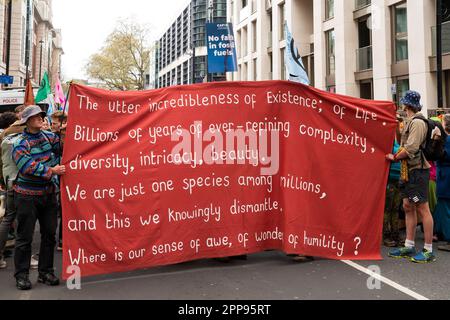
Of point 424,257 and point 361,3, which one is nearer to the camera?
point 424,257

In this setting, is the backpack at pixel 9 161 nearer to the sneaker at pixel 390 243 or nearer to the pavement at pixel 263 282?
the pavement at pixel 263 282

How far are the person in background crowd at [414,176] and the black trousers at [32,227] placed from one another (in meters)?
4.18

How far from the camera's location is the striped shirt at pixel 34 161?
4.64 m

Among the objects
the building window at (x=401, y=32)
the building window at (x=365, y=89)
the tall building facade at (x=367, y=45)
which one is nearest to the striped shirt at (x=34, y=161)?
the tall building facade at (x=367, y=45)

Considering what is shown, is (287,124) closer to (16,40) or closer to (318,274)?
(318,274)

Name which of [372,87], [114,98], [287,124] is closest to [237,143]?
[287,124]

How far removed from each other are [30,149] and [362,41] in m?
23.4

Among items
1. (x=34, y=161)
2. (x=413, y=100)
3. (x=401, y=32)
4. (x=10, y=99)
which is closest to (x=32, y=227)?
(x=34, y=161)

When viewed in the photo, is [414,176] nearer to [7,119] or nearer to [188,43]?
[7,119]

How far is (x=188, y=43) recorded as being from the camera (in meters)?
86.8

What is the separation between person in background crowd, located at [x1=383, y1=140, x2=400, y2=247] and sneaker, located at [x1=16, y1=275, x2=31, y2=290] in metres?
5.02

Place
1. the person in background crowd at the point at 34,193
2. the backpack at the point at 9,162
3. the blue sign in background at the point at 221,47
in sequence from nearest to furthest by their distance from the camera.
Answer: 1. the person in background crowd at the point at 34,193
2. the backpack at the point at 9,162
3. the blue sign in background at the point at 221,47

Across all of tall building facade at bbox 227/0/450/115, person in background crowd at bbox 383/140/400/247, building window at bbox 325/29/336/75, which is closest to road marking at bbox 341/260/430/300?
person in background crowd at bbox 383/140/400/247

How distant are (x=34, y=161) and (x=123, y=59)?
62292 millimetres
